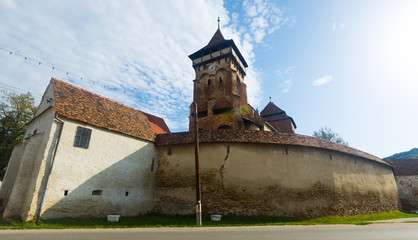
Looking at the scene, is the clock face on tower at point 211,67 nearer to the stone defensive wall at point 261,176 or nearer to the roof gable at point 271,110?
the stone defensive wall at point 261,176

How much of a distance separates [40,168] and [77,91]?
6409mm

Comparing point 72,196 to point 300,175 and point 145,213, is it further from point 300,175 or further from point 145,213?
point 300,175

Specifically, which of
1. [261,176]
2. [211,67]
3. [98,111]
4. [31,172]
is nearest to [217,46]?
[211,67]

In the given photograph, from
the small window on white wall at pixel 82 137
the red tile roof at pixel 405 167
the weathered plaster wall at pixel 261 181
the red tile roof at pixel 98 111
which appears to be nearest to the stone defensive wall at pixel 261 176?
the weathered plaster wall at pixel 261 181

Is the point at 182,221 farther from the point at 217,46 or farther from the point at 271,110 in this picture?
the point at 271,110

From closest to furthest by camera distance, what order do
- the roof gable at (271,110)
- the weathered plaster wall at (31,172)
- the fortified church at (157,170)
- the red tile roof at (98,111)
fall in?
the weathered plaster wall at (31,172)
the fortified church at (157,170)
the red tile roof at (98,111)
the roof gable at (271,110)

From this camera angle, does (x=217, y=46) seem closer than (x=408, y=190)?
No

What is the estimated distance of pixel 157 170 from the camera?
1592 cm

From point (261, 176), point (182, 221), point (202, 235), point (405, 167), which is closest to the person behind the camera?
point (202, 235)

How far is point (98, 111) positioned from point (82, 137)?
2.71m

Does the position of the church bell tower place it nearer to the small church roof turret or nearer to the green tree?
the small church roof turret

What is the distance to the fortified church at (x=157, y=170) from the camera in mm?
11102

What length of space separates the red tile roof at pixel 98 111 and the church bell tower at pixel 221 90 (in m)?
7.13

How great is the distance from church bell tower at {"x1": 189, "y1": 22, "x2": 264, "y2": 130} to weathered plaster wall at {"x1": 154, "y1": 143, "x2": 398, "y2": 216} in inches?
243
